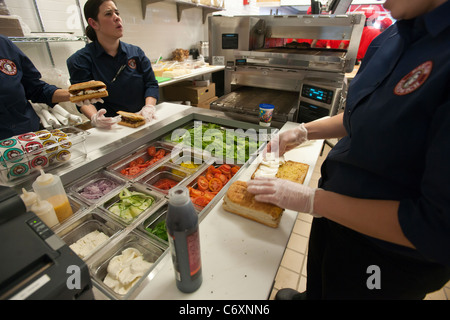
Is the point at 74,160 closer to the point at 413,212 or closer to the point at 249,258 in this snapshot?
the point at 249,258

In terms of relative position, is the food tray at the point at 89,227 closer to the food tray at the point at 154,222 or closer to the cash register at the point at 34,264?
the food tray at the point at 154,222

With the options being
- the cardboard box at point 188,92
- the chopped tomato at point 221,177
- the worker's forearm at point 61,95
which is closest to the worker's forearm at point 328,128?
the chopped tomato at point 221,177

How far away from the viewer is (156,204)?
49.3 inches

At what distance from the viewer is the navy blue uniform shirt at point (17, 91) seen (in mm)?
1957

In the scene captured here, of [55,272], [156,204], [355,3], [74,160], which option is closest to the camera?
[55,272]

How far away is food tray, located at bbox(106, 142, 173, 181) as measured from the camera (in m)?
1.50

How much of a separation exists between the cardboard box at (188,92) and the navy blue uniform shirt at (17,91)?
2820 millimetres

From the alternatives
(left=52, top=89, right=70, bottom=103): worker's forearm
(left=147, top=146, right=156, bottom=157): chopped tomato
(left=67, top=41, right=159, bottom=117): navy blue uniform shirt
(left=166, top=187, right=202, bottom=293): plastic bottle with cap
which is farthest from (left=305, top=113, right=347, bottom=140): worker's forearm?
(left=52, top=89, right=70, bottom=103): worker's forearm

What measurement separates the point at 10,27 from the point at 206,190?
262 cm

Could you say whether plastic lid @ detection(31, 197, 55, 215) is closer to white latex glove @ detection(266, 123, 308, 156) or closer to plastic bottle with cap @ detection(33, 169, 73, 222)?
plastic bottle with cap @ detection(33, 169, 73, 222)

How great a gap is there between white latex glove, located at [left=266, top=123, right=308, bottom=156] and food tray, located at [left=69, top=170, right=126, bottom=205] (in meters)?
1.00

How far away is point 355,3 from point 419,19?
9.64m
